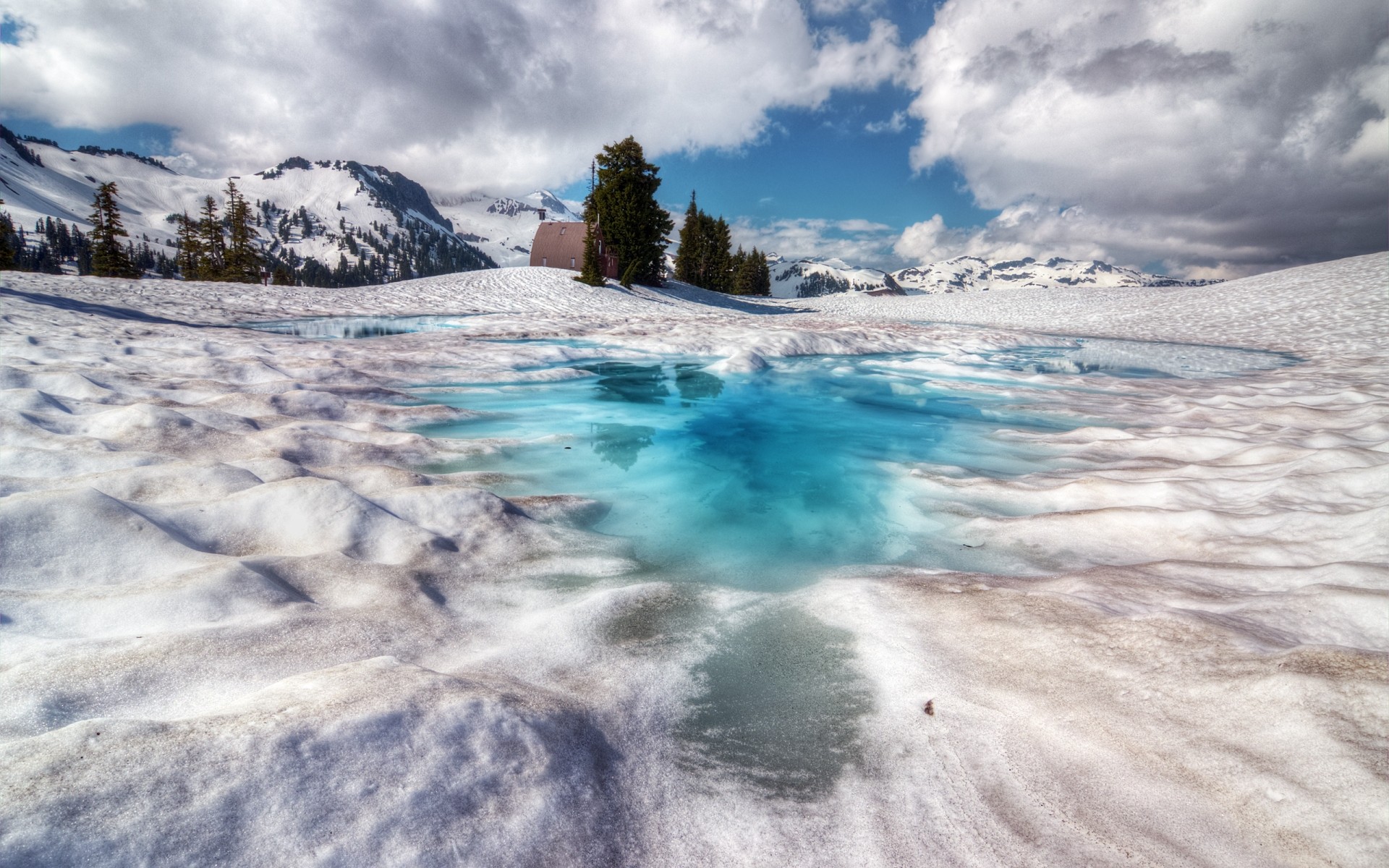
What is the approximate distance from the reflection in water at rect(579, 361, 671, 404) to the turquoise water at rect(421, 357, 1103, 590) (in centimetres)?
7

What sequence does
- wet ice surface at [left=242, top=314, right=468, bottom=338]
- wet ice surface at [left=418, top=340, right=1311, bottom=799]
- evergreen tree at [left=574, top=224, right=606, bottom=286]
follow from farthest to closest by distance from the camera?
evergreen tree at [left=574, top=224, right=606, bottom=286]
wet ice surface at [left=242, top=314, right=468, bottom=338]
wet ice surface at [left=418, top=340, right=1311, bottom=799]

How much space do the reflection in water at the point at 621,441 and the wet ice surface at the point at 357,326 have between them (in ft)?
41.2

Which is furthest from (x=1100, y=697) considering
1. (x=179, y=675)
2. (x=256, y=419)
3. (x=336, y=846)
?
(x=256, y=419)

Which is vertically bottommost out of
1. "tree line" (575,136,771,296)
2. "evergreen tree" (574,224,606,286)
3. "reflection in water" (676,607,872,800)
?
"reflection in water" (676,607,872,800)

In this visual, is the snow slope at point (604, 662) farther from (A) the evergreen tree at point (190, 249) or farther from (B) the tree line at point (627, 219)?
(A) the evergreen tree at point (190, 249)

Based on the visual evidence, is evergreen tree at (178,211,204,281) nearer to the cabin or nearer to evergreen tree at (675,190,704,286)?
the cabin

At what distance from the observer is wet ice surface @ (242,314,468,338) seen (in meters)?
18.6

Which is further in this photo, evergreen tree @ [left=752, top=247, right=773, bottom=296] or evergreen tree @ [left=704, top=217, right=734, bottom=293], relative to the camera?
evergreen tree @ [left=752, top=247, right=773, bottom=296]

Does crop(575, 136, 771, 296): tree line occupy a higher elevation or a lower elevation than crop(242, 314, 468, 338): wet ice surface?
higher

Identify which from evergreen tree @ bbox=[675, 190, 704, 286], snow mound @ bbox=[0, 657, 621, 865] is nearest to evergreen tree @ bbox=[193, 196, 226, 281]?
evergreen tree @ bbox=[675, 190, 704, 286]

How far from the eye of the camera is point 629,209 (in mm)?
40188

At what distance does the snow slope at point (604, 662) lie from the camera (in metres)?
1.94

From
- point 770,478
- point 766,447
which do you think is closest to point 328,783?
point 770,478

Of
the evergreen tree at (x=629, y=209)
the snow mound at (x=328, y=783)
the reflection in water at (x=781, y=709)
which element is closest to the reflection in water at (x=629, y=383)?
the reflection in water at (x=781, y=709)
